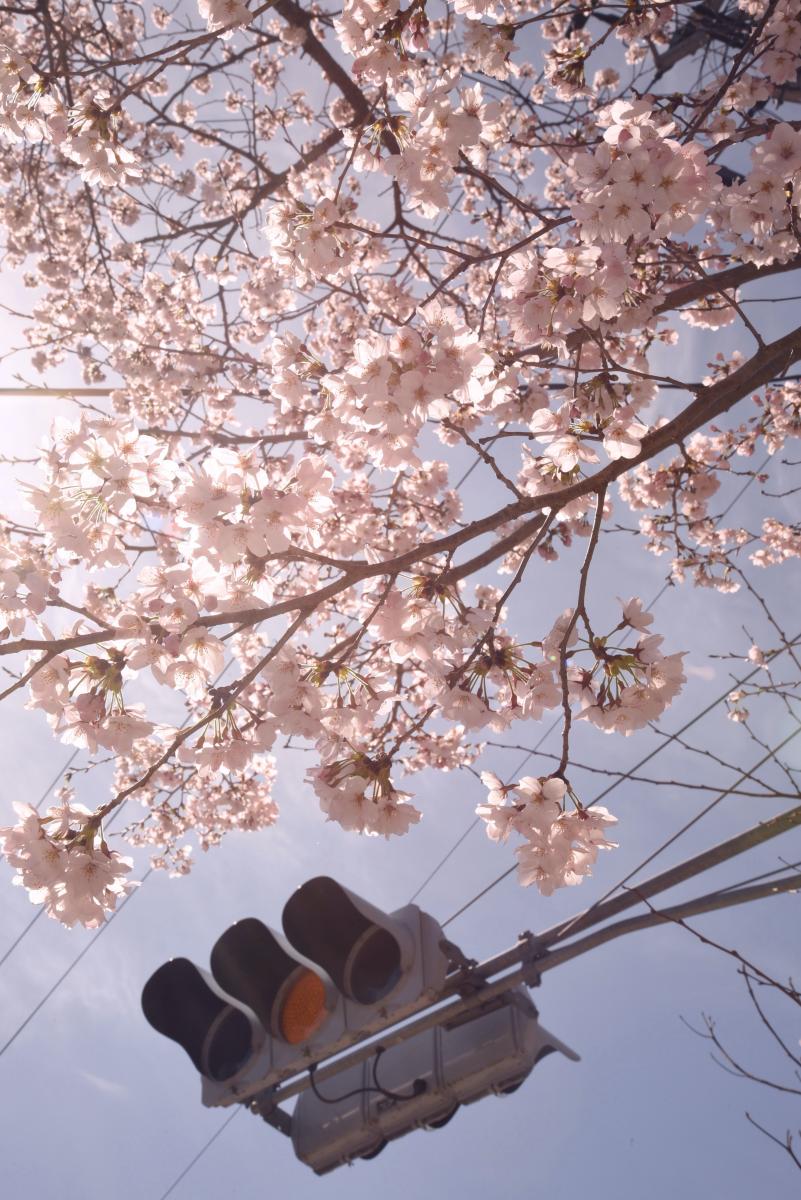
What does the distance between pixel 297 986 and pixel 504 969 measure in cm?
77

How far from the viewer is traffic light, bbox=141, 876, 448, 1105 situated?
2715 mm

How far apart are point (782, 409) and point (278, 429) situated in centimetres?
383

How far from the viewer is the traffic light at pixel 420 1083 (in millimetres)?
2830

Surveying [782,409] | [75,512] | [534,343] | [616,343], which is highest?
[782,409]

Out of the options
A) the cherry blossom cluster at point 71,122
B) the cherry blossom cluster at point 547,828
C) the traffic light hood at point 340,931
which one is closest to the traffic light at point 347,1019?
the traffic light hood at point 340,931

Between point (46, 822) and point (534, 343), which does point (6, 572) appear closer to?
point (46, 822)

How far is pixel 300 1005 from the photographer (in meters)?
2.96

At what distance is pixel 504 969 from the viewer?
9.58ft

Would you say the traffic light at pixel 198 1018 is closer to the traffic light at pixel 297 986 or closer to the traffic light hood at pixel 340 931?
the traffic light at pixel 297 986

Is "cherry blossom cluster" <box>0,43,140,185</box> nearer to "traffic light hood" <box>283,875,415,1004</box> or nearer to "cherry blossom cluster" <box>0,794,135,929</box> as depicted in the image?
"cherry blossom cluster" <box>0,794,135,929</box>

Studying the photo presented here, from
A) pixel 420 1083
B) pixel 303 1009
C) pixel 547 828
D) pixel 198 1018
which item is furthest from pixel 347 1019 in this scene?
pixel 547 828

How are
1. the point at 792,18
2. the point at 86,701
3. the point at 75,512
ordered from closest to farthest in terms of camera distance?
1. the point at 86,701
2. the point at 75,512
3. the point at 792,18

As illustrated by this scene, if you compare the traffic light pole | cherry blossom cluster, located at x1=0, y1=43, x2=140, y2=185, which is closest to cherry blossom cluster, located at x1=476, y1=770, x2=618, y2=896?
the traffic light pole

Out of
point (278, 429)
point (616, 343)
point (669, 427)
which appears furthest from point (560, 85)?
point (278, 429)
